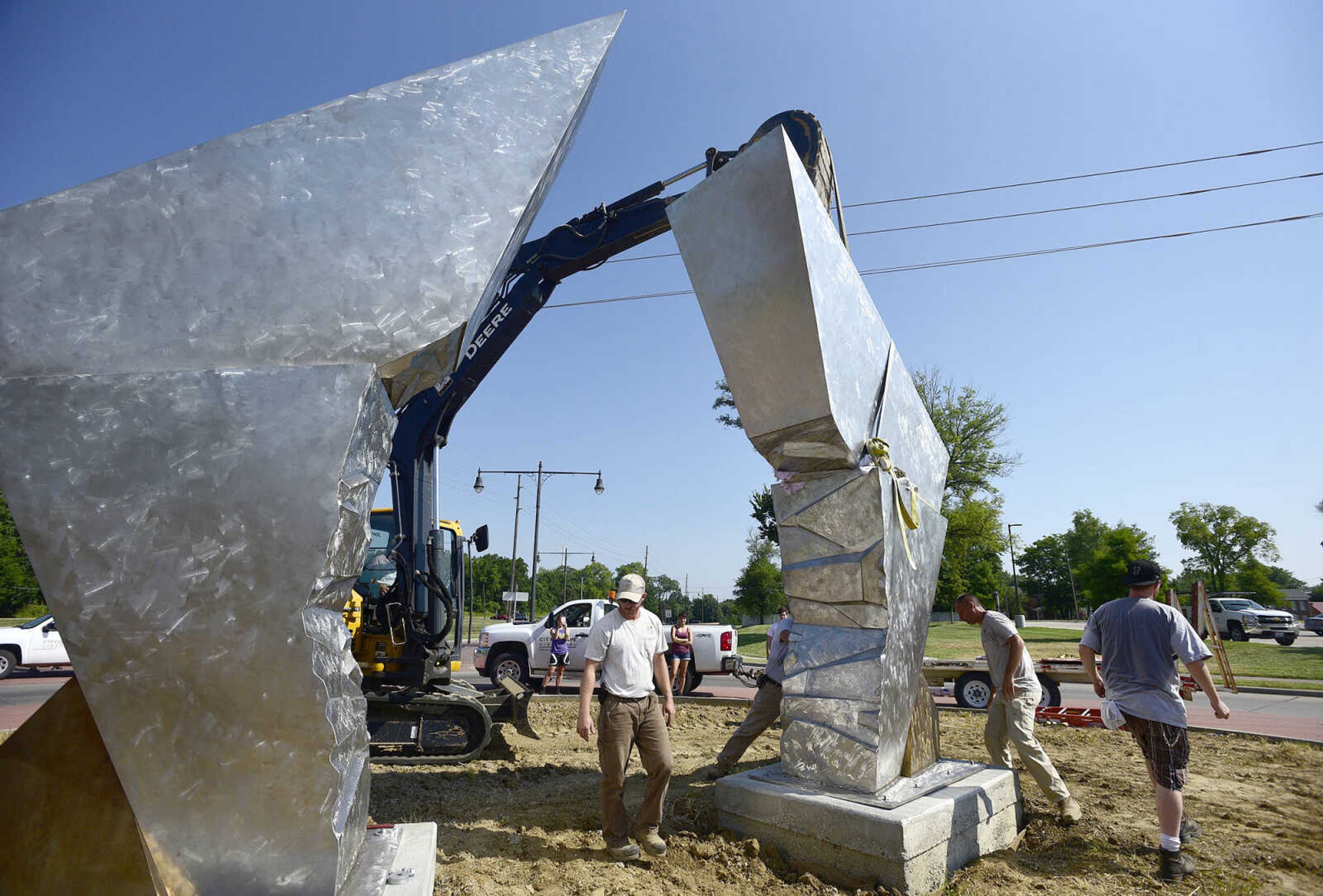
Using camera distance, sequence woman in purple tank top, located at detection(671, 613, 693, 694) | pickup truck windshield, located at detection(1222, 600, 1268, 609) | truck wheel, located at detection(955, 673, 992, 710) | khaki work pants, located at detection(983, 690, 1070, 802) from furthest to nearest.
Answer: pickup truck windshield, located at detection(1222, 600, 1268, 609), woman in purple tank top, located at detection(671, 613, 693, 694), truck wheel, located at detection(955, 673, 992, 710), khaki work pants, located at detection(983, 690, 1070, 802)

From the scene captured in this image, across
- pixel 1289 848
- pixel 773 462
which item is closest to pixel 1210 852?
pixel 1289 848

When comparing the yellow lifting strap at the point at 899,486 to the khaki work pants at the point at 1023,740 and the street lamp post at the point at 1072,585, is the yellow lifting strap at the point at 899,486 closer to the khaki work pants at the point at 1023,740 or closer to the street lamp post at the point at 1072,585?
the khaki work pants at the point at 1023,740

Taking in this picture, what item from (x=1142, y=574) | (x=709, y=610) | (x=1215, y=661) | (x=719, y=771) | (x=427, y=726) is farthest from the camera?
(x=709, y=610)

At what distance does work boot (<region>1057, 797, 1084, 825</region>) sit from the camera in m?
4.73

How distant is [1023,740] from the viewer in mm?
5031

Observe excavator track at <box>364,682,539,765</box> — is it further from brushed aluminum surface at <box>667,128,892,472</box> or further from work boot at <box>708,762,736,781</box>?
brushed aluminum surface at <box>667,128,892,472</box>

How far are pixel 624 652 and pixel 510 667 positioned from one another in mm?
9405

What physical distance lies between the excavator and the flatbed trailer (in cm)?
567

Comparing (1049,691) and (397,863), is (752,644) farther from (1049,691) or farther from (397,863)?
(397,863)

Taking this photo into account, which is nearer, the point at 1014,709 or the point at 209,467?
the point at 209,467

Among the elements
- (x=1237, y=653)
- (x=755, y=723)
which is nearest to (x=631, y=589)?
(x=755, y=723)

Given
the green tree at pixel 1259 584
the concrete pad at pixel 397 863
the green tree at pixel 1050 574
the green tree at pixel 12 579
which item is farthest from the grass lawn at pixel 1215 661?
the green tree at pixel 1050 574

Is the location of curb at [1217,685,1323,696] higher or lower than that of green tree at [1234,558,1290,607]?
lower

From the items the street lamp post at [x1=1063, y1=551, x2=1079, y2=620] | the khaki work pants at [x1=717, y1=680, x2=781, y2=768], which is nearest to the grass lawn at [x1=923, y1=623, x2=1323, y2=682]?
the khaki work pants at [x1=717, y1=680, x2=781, y2=768]
